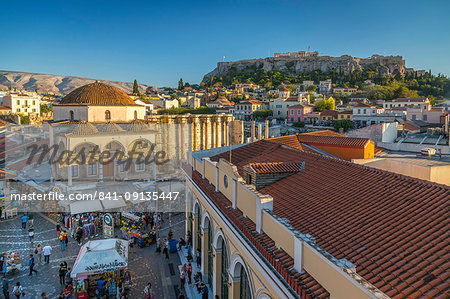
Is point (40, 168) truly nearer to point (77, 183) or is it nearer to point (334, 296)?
point (77, 183)

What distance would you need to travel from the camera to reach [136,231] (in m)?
14.6

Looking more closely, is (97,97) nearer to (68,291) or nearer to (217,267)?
(68,291)

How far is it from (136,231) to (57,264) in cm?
347

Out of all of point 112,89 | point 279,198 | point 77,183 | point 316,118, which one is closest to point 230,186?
point 279,198

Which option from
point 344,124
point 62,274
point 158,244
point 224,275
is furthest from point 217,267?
point 344,124

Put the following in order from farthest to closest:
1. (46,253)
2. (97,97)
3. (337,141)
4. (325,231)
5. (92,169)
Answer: (97,97) < (92,169) < (337,141) < (46,253) < (325,231)

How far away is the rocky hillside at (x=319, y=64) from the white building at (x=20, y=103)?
7726 centimetres

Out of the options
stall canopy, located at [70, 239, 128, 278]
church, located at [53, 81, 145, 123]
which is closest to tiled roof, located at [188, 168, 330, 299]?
stall canopy, located at [70, 239, 128, 278]

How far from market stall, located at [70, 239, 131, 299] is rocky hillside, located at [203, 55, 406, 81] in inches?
4217

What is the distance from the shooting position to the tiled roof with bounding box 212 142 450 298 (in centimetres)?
400

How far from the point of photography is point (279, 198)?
7762mm

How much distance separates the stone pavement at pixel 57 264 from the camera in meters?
10.7

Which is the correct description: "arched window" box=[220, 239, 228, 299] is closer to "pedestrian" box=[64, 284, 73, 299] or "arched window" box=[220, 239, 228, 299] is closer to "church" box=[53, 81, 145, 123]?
"pedestrian" box=[64, 284, 73, 299]

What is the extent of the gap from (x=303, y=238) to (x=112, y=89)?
2667 cm
